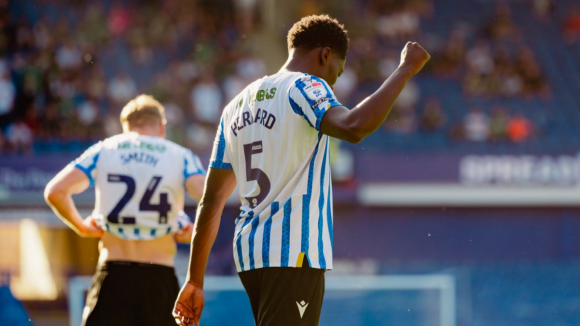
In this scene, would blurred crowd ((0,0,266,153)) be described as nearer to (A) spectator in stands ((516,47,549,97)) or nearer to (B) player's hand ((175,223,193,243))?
(A) spectator in stands ((516,47,549,97))

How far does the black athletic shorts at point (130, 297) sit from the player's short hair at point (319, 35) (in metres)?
1.79

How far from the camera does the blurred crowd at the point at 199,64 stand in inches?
513

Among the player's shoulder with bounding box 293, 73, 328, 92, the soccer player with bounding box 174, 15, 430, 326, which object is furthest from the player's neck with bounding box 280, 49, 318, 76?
the player's shoulder with bounding box 293, 73, 328, 92

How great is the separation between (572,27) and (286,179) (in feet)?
50.6

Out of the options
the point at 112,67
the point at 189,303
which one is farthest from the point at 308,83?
the point at 112,67

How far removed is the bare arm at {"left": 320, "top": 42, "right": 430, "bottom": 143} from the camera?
8.02ft

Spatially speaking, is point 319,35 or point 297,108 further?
point 319,35

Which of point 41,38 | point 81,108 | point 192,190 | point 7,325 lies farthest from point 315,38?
point 41,38

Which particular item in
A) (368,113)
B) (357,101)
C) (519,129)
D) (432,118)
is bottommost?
(368,113)

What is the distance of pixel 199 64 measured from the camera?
14531 mm

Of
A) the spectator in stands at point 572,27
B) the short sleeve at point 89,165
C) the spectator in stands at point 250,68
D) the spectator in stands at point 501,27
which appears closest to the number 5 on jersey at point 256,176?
the short sleeve at point 89,165

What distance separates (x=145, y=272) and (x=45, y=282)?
4.29 m

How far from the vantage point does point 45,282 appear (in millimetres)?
7910

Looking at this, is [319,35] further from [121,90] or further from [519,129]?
[121,90]
